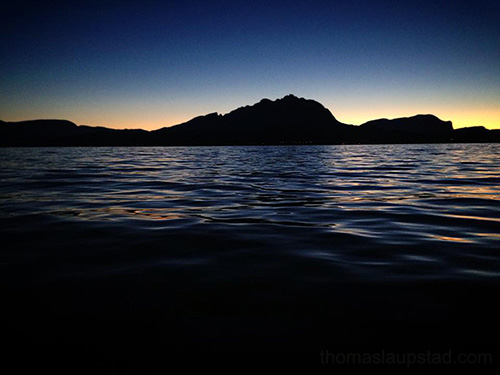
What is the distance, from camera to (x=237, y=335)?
229 centimetres

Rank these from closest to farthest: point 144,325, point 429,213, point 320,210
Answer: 1. point 144,325
2. point 429,213
3. point 320,210

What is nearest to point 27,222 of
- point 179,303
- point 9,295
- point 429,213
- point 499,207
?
point 9,295

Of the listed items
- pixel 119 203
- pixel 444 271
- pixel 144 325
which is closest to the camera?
pixel 144 325

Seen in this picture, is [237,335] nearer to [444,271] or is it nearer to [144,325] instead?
[144,325]

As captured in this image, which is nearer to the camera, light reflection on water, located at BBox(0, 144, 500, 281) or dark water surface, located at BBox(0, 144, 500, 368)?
dark water surface, located at BBox(0, 144, 500, 368)

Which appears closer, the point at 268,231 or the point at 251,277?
the point at 251,277

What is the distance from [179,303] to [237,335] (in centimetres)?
78

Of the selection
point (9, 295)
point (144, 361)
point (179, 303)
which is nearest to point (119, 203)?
point (9, 295)

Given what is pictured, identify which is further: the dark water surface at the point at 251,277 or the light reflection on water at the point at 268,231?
the light reflection on water at the point at 268,231

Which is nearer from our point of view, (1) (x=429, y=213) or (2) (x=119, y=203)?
(1) (x=429, y=213)

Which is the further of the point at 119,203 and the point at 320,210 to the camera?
the point at 119,203

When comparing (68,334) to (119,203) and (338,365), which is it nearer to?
(338,365)

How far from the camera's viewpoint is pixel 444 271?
3.54 meters

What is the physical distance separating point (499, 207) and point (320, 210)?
4.75 meters
